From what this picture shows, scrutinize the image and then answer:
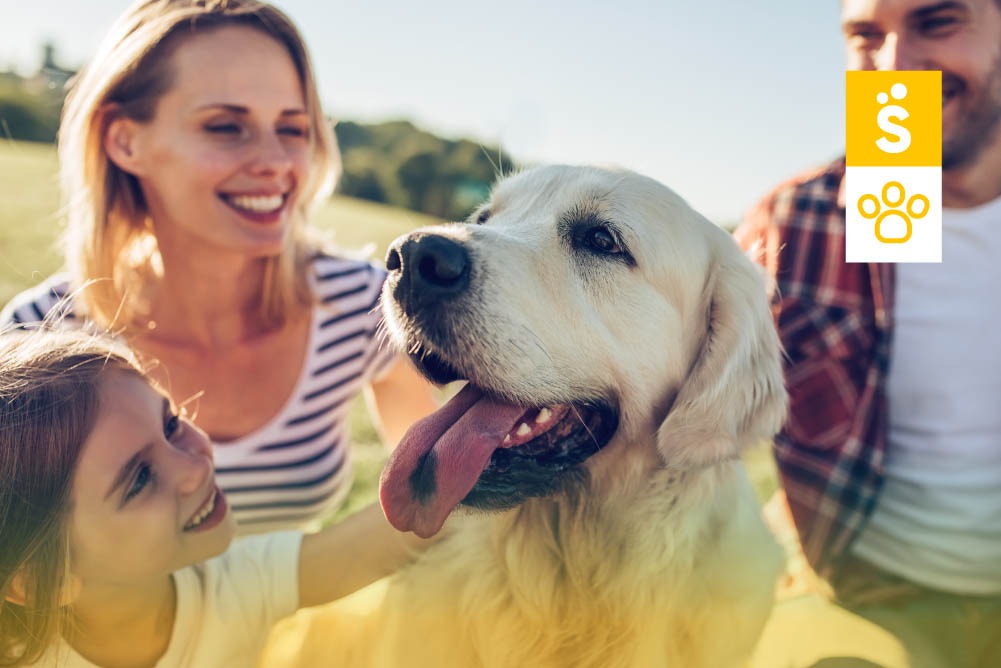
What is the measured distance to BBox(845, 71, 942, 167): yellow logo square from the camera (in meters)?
2.27

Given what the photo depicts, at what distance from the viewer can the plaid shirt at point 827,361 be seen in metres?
2.49

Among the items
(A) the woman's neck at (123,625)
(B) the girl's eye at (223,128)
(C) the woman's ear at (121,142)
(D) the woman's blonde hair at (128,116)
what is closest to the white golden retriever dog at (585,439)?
(A) the woman's neck at (123,625)

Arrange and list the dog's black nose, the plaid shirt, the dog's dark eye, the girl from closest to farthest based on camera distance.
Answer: the dog's black nose → the girl → the dog's dark eye → the plaid shirt

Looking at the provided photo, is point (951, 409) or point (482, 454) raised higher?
point (482, 454)

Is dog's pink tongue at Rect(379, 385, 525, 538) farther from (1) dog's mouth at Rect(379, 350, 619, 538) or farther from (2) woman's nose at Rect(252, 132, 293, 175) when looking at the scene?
(2) woman's nose at Rect(252, 132, 293, 175)

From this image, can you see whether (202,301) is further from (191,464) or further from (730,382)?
(730,382)

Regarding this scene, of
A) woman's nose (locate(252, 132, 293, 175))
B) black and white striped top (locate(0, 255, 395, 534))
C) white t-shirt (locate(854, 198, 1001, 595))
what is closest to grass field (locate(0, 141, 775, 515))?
black and white striped top (locate(0, 255, 395, 534))

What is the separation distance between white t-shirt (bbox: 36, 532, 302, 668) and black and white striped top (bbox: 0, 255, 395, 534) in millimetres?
641

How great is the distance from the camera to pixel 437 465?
1713mm

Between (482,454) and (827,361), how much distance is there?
4.49 feet

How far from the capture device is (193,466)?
6.26 feet

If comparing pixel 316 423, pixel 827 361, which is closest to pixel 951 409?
pixel 827 361

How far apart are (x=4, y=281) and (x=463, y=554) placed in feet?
15.3

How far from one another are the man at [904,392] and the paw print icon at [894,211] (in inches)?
4.8
